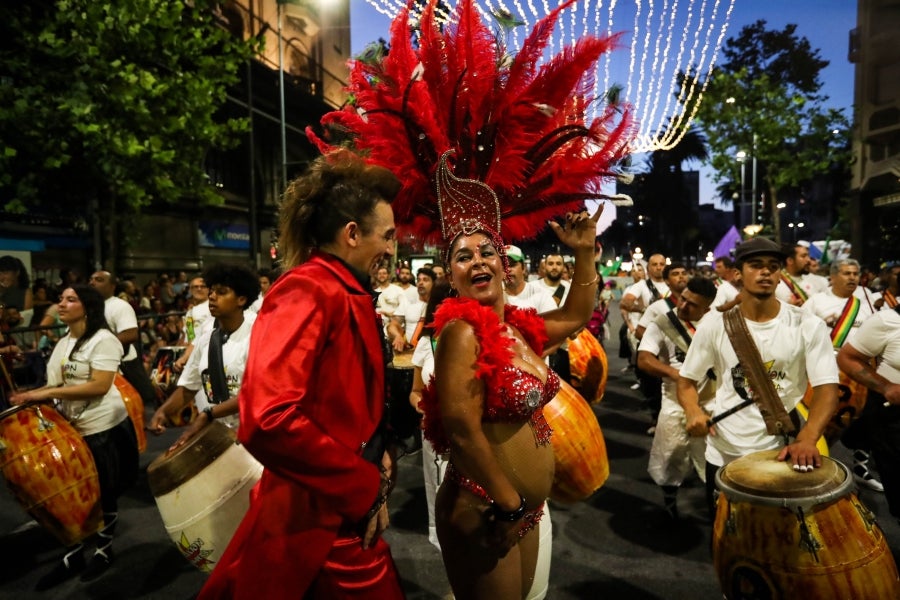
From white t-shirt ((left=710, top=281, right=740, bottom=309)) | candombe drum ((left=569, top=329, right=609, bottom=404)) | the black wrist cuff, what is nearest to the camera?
the black wrist cuff

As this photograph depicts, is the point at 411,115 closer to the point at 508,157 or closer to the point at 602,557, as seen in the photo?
the point at 508,157

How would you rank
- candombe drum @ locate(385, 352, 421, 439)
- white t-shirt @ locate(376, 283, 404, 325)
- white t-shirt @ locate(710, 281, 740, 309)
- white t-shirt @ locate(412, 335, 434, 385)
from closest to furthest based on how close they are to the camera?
candombe drum @ locate(385, 352, 421, 439)
white t-shirt @ locate(412, 335, 434, 385)
white t-shirt @ locate(710, 281, 740, 309)
white t-shirt @ locate(376, 283, 404, 325)

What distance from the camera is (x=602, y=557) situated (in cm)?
432

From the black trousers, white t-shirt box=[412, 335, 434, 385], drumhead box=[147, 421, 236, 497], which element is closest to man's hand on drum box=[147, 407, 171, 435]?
drumhead box=[147, 421, 236, 497]

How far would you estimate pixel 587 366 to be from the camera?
23.0 feet

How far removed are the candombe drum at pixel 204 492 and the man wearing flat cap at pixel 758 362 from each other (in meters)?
2.47

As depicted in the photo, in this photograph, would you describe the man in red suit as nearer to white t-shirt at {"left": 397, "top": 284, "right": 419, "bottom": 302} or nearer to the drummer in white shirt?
the drummer in white shirt

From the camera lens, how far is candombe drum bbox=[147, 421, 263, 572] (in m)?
2.61

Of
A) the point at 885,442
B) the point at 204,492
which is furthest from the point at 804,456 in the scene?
the point at 204,492

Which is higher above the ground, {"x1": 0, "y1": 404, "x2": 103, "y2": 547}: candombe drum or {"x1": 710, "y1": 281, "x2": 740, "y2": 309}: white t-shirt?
{"x1": 710, "y1": 281, "x2": 740, "y2": 309}: white t-shirt

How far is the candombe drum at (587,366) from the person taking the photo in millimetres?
6934

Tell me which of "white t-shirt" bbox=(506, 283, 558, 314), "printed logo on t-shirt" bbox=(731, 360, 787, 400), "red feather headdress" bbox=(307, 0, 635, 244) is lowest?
"printed logo on t-shirt" bbox=(731, 360, 787, 400)

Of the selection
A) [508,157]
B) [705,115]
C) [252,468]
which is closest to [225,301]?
[252,468]

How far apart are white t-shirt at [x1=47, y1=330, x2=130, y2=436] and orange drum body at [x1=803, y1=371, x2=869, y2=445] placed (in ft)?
17.4
